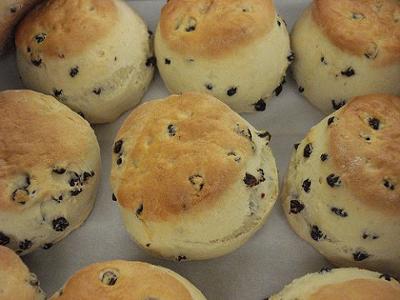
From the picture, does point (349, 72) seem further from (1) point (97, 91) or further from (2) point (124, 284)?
(2) point (124, 284)

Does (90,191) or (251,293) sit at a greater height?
(90,191)

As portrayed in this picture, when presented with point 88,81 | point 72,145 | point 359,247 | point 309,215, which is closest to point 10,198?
point 72,145

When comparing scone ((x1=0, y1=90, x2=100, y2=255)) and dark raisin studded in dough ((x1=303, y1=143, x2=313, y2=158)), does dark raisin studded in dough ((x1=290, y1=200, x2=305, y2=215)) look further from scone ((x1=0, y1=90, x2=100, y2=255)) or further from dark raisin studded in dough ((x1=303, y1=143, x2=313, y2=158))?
scone ((x1=0, y1=90, x2=100, y2=255))

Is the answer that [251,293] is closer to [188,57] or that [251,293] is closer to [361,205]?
[361,205]

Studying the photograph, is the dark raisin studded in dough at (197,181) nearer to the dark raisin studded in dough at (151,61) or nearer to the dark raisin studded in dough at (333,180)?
the dark raisin studded in dough at (333,180)

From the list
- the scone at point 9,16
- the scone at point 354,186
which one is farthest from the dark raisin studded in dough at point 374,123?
the scone at point 9,16

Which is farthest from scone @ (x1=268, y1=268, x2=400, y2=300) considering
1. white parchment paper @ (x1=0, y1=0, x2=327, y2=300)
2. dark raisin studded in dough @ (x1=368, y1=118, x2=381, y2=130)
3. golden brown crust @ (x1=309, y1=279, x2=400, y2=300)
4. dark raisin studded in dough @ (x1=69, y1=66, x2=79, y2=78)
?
dark raisin studded in dough @ (x1=69, y1=66, x2=79, y2=78)
